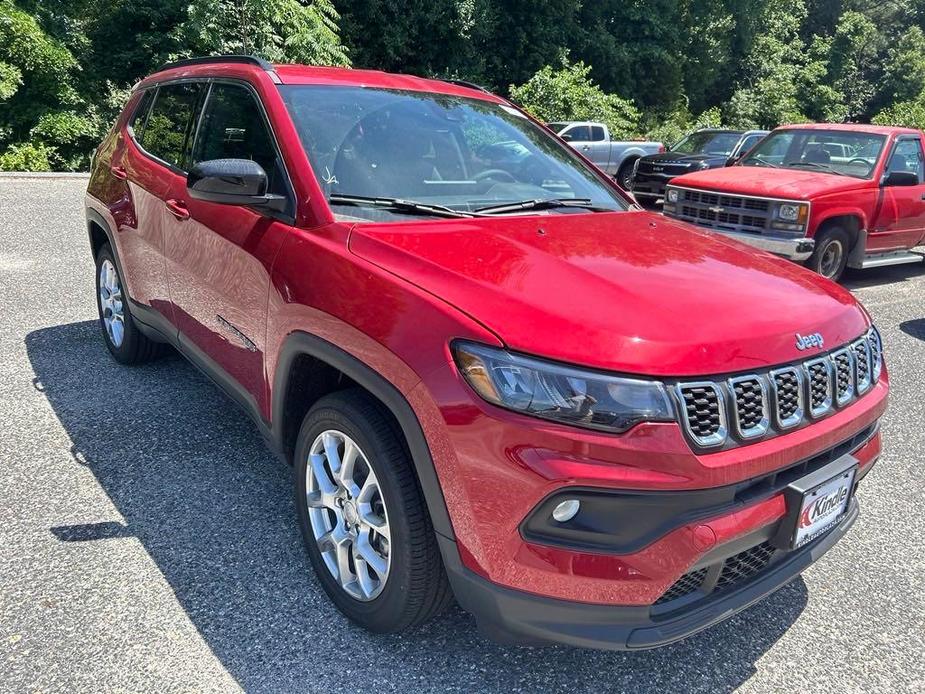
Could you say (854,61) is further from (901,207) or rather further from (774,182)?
(774,182)

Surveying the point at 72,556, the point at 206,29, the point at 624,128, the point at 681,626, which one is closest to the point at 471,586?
the point at 681,626

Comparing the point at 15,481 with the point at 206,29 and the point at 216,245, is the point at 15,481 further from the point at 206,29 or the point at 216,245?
the point at 206,29

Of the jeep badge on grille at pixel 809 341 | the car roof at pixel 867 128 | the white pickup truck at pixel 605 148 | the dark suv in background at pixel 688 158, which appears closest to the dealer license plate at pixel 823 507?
the jeep badge on grille at pixel 809 341

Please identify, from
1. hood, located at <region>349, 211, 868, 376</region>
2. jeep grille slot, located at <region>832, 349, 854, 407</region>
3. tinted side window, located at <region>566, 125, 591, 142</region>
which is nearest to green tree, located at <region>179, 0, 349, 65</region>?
tinted side window, located at <region>566, 125, 591, 142</region>

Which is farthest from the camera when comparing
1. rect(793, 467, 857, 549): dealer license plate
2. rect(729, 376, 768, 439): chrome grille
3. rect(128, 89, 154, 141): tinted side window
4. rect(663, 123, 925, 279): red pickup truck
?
rect(663, 123, 925, 279): red pickup truck

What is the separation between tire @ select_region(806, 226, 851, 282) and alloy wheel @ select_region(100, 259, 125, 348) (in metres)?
6.60

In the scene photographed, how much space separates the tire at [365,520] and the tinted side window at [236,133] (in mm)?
1011

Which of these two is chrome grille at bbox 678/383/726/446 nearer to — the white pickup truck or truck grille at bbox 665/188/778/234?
truck grille at bbox 665/188/778/234

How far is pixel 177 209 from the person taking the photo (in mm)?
3613

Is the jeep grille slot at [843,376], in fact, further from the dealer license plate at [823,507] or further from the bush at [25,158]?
the bush at [25,158]

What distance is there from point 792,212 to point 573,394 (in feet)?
21.6

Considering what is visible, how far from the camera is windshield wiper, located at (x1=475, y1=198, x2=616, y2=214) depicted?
2996 mm

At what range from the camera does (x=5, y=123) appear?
1730 cm

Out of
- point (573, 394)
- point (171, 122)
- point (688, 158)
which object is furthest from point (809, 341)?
point (688, 158)
